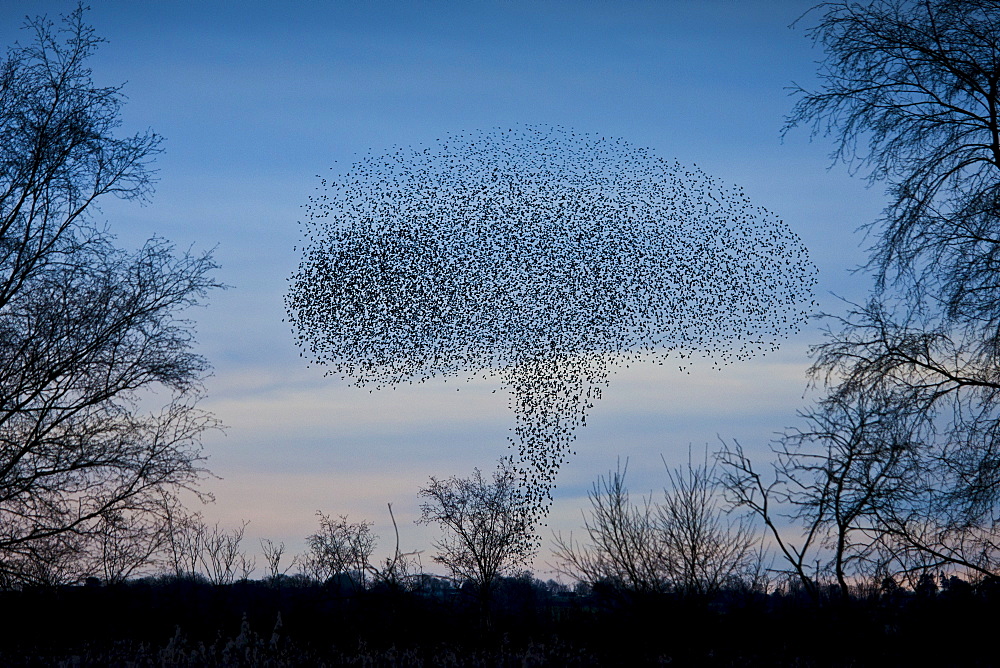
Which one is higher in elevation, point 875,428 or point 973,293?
point 973,293

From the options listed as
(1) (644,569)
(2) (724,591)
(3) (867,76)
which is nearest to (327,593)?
(1) (644,569)

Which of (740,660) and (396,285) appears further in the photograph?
(396,285)

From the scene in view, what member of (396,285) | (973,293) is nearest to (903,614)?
(973,293)

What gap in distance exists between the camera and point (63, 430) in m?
15.2

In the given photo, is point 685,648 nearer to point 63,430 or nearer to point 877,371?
point 877,371

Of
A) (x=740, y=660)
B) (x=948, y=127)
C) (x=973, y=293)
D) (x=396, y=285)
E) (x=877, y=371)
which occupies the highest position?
(x=396, y=285)

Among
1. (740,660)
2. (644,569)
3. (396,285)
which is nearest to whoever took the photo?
(740,660)

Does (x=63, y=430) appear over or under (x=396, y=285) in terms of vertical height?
under

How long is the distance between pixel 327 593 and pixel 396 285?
54.9ft

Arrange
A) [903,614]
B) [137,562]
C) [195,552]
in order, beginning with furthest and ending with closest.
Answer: [195,552], [137,562], [903,614]

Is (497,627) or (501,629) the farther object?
(497,627)

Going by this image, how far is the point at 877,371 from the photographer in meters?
11.7

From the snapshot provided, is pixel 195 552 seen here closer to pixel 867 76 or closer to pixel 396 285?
pixel 396 285

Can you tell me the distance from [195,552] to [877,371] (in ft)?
95.2
